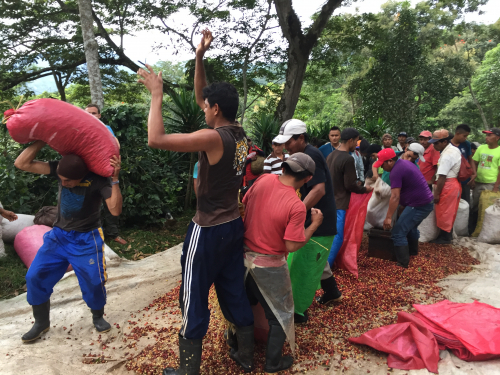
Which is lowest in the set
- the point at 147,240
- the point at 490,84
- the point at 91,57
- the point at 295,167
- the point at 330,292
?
the point at 147,240

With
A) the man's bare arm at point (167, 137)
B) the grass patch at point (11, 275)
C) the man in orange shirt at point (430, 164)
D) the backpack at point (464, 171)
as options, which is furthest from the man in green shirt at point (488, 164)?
the grass patch at point (11, 275)

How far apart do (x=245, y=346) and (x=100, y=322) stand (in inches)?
58.1

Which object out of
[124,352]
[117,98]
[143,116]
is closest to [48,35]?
[117,98]

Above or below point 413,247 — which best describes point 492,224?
above

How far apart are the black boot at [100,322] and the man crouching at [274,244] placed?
4.96 ft

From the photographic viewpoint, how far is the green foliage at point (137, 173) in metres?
5.68

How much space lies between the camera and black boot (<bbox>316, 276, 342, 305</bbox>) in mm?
3336

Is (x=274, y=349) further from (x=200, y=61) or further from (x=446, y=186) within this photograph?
(x=446, y=186)

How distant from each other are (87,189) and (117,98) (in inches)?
493

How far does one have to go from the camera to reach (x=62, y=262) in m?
2.88

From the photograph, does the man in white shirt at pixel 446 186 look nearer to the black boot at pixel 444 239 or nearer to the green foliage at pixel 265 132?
the black boot at pixel 444 239

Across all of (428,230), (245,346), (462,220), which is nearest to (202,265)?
(245,346)

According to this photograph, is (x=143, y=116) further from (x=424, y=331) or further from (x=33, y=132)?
(x=424, y=331)

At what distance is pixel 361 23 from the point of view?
39.5ft
